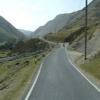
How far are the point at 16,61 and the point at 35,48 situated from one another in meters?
50.5

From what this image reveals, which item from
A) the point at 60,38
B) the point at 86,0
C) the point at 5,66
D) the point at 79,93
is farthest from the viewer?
the point at 60,38

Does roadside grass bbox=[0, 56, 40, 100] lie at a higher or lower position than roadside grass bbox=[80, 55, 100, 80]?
lower

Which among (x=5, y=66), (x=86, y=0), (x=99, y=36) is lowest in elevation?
(x=5, y=66)

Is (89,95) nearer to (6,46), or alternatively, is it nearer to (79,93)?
(79,93)

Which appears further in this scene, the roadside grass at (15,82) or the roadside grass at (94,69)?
the roadside grass at (94,69)

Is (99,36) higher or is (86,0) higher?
(86,0)

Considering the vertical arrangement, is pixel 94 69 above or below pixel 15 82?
above

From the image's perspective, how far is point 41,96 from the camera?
15.7m

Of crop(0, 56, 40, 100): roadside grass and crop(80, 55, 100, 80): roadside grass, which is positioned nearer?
crop(0, 56, 40, 100): roadside grass

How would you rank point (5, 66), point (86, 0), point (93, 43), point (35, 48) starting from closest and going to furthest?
point (86, 0)
point (5, 66)
point (93, 43)
point (35, 48)

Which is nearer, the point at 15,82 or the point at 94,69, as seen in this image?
the point at 15,82

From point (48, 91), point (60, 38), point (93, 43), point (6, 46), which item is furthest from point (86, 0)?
point (6, 46)

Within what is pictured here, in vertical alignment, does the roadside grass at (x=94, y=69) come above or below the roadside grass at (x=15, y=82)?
above

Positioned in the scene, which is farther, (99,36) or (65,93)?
(99,36)
